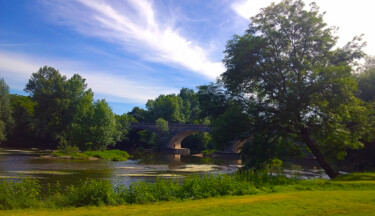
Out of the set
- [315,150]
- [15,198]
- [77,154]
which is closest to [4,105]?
[77,154]

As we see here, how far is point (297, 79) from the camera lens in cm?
2086

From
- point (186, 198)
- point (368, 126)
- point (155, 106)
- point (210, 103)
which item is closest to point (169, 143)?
point (155, 106)

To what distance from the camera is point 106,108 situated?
52969mm

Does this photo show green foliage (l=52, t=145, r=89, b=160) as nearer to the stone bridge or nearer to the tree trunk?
the tree trunk

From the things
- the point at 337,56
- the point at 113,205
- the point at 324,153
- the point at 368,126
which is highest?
the point at 337,56

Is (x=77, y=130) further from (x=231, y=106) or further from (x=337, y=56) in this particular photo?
(x=337, y=56)

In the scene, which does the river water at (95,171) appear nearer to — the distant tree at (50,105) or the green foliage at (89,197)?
the green foliage at (89,197)

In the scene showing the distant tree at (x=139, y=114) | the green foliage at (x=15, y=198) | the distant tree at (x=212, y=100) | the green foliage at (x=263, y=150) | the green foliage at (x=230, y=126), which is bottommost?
the green foliage at (x=15, y=198)

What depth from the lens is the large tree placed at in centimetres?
1980

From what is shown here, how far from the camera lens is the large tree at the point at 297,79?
19797 mm

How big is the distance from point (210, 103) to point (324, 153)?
9734mm

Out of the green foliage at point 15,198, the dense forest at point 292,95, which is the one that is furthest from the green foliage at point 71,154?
the green foliage at point 15,198

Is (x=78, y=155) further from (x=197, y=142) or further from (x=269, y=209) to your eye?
(x=197, y=142)

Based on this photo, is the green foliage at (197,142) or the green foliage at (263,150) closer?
the green foliage at (263,150)
